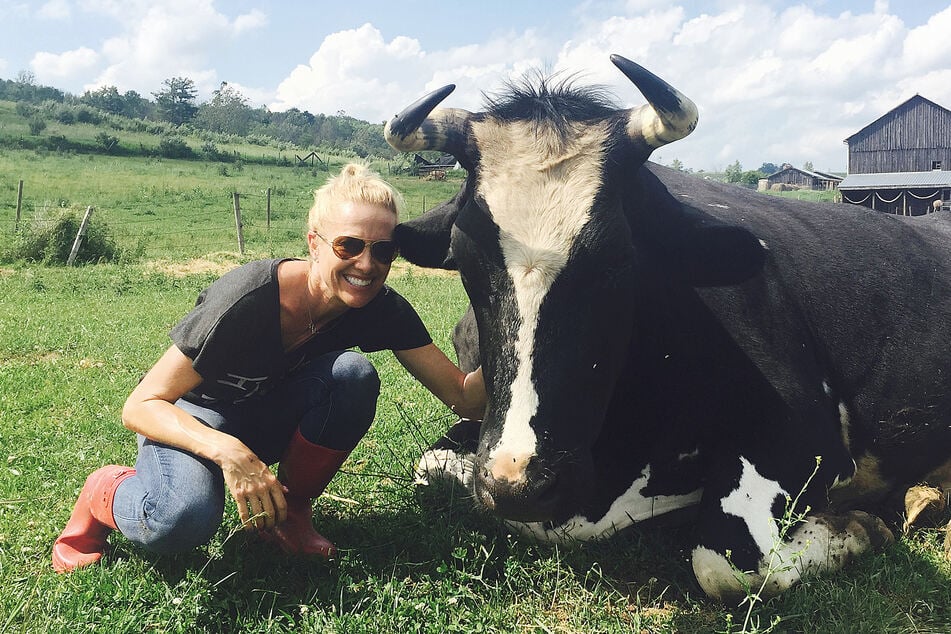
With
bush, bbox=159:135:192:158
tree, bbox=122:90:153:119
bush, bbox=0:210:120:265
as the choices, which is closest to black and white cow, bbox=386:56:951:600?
bush, bbox=0:210:120:265

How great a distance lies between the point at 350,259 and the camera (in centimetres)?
328

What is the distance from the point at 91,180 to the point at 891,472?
4046 cm

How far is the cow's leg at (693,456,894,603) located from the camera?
323 centimetres

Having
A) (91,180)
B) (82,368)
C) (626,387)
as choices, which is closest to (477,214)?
(626,387)

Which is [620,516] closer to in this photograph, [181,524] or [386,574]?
[386,574]

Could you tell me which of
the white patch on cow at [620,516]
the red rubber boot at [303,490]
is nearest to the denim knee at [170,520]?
the red rubber boot at [303,490]

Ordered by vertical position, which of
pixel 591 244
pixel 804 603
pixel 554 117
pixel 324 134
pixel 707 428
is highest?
pixel 324 134

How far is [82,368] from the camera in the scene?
7438mm

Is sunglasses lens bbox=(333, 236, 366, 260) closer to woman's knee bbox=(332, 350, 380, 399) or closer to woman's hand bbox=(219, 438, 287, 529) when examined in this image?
woman's knee bbox=(332, 350, 380, 399)

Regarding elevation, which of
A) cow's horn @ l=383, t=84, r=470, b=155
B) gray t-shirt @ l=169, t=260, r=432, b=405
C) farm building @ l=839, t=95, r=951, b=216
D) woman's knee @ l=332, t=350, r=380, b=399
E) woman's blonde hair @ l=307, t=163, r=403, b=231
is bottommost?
woman's knee @ l=332, t=350, r=380, b=399

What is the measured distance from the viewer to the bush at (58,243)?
56.0 feet

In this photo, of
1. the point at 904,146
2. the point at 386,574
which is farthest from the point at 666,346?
the point at 904,146

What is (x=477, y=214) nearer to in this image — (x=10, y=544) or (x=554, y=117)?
(x=554, y=117)

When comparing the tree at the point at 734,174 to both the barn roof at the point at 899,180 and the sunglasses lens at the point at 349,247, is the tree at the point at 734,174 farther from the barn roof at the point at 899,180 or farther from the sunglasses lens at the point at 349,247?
the sunglasses lens at the point at 349,247
